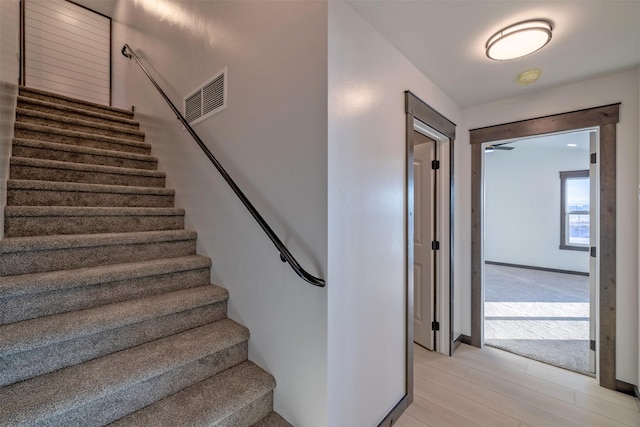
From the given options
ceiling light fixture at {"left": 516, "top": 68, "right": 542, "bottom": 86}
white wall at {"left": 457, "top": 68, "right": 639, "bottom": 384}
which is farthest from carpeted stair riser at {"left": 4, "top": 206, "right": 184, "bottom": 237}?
white wall at {"left": 457, "top": 68, "right": 639, "bottom": 384}

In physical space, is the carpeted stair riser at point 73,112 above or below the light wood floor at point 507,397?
above

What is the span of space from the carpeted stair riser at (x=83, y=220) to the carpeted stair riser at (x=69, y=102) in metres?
1.93

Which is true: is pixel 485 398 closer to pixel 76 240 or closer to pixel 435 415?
pixel 435 415

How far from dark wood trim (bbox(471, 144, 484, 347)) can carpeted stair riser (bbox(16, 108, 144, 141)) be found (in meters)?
3.74

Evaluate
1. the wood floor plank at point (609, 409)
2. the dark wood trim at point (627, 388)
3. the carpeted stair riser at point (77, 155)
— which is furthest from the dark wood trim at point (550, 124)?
the carpeted stair riser at point (77, 155)

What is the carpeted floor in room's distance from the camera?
8.85 feet

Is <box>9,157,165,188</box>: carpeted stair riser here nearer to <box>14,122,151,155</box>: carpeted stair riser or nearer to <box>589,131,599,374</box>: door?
<box>14,122,151,155</box>: carpeted stair riser

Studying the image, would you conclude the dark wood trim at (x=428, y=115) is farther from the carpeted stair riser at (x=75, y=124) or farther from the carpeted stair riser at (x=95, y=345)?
the carpeted stair riser at (x=75, y=124)

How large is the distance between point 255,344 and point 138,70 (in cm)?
366

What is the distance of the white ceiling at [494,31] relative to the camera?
1465 millimetres

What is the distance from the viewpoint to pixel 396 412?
181 cm

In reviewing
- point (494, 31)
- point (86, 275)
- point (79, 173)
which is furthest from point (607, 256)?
point (79, 173)

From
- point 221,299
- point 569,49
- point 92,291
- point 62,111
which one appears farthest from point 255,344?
point 62,111

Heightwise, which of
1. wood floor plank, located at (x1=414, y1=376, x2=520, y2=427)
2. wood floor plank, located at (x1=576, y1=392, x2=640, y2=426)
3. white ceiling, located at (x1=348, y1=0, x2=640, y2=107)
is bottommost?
wood floor plank, located at (x1=576, y1=392, x2=640, y2=426)
